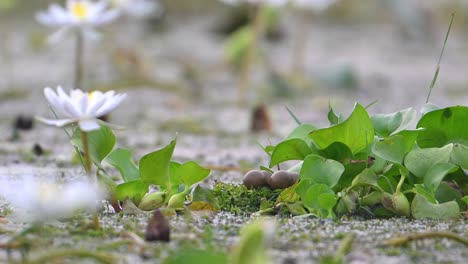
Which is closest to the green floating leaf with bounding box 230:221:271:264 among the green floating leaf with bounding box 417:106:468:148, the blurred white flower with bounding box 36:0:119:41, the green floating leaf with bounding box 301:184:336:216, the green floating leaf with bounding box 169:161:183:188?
the green floating leaf with bounding box 301:184:336:216

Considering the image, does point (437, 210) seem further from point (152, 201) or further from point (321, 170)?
point (152, 201)

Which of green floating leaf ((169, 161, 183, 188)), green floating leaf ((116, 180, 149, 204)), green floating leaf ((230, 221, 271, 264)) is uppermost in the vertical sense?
green floating leaf ((230, 221, 271, 264))

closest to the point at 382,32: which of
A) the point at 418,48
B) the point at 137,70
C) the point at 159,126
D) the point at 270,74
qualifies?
the point at 418,48

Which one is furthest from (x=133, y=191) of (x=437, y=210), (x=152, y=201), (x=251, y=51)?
(x=251, y=51)

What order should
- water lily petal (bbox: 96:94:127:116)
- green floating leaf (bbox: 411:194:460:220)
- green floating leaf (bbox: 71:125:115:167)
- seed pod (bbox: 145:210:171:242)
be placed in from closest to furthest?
seed pod (bbox: 145:210:171:242) < water lily petal (bbox: 96:94:127:116) < green floating leaf (bbox: 411:194:460:220) < green floating leaf (bbox: 71:125:115:167)

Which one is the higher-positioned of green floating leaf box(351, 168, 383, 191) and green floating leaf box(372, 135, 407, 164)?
green floating leaf box(372, 135, 407, 164)

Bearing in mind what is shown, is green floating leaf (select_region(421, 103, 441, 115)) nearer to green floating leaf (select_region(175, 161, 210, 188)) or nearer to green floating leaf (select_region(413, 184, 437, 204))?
green floating leaf (select_region(413, 184, 437, 204))
